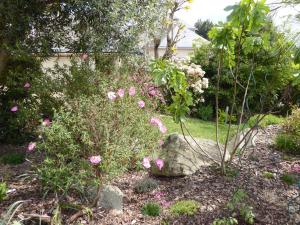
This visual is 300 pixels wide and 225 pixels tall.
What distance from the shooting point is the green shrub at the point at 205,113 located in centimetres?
1073

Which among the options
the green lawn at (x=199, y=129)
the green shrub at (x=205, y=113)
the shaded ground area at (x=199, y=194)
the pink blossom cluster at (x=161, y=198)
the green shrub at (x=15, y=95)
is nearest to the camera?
the shaded ground area at (x=199, y=194)

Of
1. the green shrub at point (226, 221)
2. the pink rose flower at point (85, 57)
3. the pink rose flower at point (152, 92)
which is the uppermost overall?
the pink rose flower at point (85, 57)

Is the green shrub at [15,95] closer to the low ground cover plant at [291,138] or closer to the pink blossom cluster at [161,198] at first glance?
the pink blossom cluster at [161,198]

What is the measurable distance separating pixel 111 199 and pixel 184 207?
0.73 metres

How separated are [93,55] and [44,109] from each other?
3.06ft

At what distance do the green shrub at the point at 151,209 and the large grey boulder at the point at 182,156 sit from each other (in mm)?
789

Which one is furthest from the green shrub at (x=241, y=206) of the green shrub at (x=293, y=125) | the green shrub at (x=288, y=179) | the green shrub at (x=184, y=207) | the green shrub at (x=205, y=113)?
the green shrub at (x=205, y=113)

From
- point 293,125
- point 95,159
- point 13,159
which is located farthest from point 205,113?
point 95,159

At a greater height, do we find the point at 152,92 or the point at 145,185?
the point at 152,92

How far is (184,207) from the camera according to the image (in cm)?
378

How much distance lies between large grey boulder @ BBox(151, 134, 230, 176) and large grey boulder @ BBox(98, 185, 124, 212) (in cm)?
86

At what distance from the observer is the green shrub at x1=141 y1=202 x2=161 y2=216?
3.74 m

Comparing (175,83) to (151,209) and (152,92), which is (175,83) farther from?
(151,209)

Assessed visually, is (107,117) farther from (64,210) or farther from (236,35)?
(236,35)
